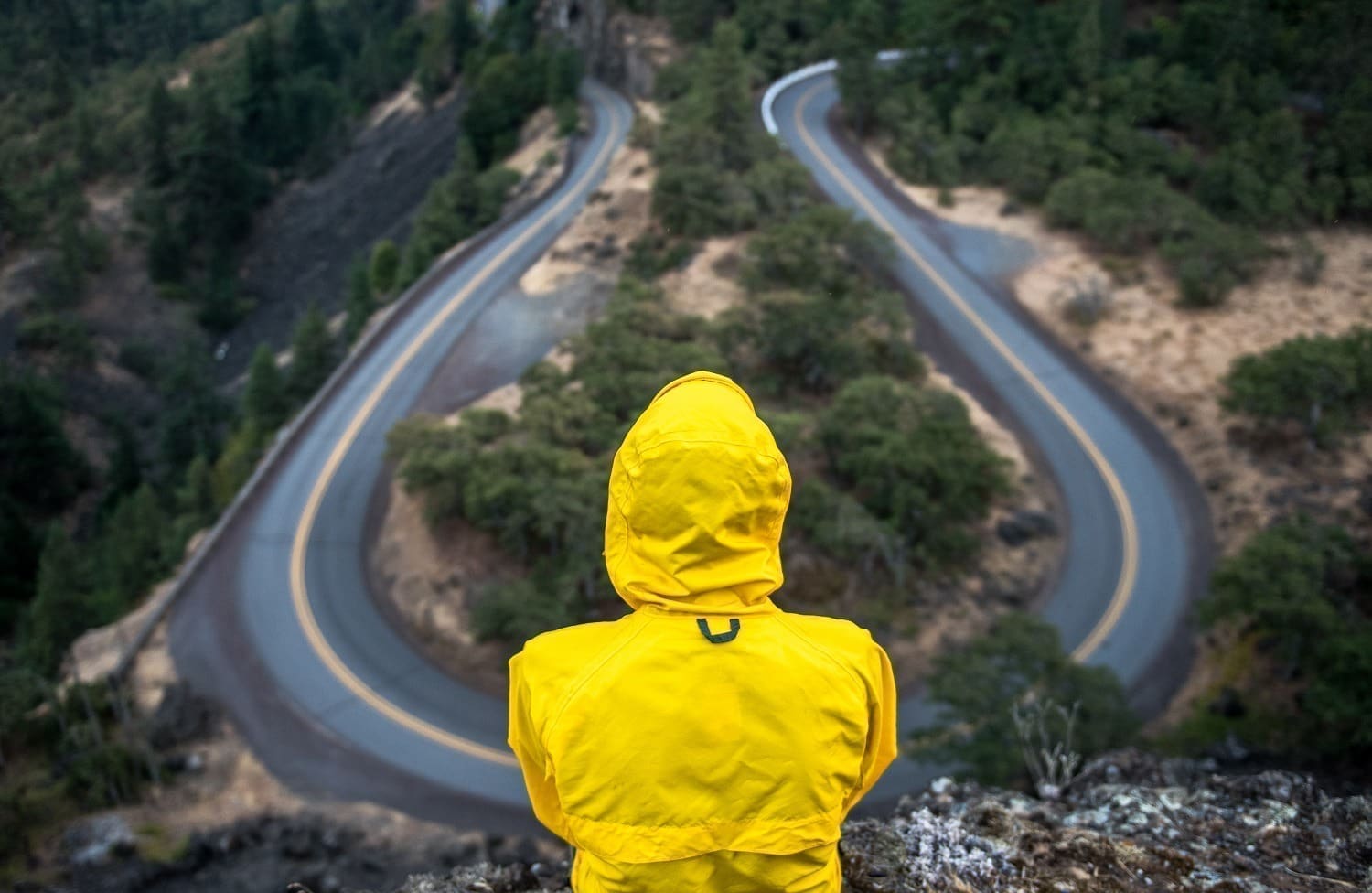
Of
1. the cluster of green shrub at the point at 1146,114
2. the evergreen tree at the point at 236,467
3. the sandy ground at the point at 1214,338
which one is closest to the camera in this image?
the sandy ground at the point at 1214,338

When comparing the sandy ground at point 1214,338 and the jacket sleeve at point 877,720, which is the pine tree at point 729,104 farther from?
the jacket sleeve at point 877,720

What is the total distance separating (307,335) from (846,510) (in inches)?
828

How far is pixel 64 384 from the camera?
44.2 metres

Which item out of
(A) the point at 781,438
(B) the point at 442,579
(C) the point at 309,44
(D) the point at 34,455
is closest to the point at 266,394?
(D) the point at 34,455

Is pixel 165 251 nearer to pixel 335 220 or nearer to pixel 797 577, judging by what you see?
pixel 335 220

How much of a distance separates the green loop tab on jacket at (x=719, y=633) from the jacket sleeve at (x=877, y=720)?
44 cm

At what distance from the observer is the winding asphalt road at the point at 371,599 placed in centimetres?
1614

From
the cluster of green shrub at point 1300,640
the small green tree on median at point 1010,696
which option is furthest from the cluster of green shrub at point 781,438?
the cluster of green shrub at point 1300,640

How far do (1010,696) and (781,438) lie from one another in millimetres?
7009

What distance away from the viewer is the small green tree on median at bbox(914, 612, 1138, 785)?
13461mm

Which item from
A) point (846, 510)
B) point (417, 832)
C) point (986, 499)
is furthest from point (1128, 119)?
point (417, 832)

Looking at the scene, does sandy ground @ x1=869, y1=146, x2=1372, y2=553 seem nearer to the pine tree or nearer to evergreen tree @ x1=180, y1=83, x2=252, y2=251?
the pine tree

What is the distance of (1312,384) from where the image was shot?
20.5m

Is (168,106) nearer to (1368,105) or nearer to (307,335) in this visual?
(307,335)
